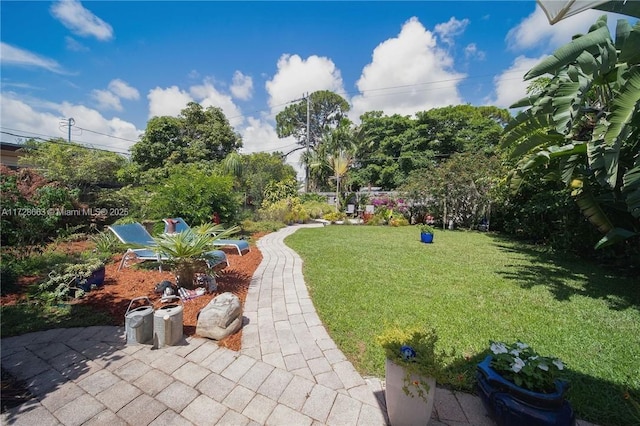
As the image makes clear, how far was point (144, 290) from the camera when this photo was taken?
422 cm

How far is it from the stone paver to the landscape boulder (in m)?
0.12

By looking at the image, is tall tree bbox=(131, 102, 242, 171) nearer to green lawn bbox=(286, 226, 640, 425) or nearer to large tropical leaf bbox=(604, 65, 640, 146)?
green lawn bbox=(286, 226, 640, 425)

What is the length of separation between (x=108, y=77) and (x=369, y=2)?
490 inches

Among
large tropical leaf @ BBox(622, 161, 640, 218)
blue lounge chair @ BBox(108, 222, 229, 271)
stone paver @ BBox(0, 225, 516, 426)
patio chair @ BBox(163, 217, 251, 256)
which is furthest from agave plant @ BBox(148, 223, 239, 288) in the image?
large tropical leaf @ BBox(622, 161, 640, 218)

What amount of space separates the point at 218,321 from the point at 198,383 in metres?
0.76

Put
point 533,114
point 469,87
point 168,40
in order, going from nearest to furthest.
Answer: point 533,114, point 168,40, point 469,87

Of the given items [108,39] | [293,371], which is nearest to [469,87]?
[108,39]

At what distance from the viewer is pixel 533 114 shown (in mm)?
4684

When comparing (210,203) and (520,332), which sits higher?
(210,203)

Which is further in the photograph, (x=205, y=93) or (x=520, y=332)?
(x=205, y=93)

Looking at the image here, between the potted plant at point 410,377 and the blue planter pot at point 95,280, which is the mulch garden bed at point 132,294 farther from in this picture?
the potted plant at point 410,377

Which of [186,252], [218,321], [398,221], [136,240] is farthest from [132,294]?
[398,221]

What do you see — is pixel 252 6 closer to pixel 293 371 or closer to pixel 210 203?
pixel 210 203

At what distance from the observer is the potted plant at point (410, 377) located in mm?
1670
